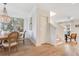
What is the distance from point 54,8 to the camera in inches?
78.0

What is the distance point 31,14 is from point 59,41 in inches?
33.1

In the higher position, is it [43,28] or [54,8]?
[54,8]

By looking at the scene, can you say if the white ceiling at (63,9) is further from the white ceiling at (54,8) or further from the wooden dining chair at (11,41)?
the wooden dining chair at (11,41)

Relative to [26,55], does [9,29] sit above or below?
above

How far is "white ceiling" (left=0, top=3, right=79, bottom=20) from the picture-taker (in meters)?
1.95

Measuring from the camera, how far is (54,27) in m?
2.00

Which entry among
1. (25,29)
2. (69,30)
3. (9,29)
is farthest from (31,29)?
(69,30)

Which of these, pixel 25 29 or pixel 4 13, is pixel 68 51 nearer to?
pixel 25 29

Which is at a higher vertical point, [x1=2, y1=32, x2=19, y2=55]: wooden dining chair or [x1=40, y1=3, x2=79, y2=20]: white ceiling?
[x1=40, y1=3, x2=79, y2=20]: white ceiling

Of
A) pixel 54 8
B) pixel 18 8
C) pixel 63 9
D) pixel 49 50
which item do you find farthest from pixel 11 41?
pixel 63 9

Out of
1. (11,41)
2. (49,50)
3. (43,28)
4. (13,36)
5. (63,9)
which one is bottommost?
(49,50)

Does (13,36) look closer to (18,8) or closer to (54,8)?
(18,8)

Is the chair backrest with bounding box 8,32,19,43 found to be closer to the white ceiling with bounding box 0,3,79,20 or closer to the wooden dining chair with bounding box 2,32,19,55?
the wooden dining chair with bounding box 2,32,19,55

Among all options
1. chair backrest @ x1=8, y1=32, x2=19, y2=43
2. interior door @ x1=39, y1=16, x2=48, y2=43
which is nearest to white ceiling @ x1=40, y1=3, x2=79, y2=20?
interior door @ x1=39, y1=16, x2=48, y2=43
